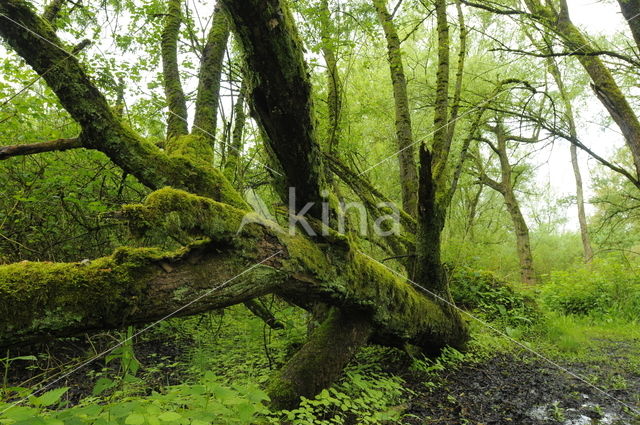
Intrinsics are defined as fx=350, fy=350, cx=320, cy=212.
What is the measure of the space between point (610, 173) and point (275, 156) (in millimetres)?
20622

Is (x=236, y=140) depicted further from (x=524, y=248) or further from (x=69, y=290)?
(x=524, y=248)

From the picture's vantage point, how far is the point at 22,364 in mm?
4320

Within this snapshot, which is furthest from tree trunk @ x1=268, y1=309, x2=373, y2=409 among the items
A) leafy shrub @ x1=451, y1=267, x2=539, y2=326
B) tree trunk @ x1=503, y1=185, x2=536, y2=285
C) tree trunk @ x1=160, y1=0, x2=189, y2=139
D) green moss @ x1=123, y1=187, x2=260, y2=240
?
tree trunk @ x1=503, y1=185, x2=536, y2=285

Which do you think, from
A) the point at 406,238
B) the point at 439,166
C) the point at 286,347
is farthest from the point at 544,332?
the point at 286,347

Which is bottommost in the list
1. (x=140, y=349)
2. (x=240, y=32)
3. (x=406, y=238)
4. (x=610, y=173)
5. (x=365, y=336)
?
(x=140, y=349)

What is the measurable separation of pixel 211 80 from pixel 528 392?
16.7 ft

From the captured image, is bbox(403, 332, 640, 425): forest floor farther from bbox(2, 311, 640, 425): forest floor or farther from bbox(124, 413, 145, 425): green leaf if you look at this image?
bbox(124, 413, 145, 425): green leaf

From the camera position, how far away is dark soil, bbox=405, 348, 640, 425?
307cm

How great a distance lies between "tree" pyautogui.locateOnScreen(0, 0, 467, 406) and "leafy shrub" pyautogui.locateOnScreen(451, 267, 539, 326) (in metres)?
3.25

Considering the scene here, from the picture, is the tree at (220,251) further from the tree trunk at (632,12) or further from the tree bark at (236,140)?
the tree trunk at (632,12)

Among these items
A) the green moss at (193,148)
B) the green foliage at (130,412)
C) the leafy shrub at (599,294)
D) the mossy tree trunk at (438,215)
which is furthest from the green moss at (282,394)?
the leafy shrub at (599,294)

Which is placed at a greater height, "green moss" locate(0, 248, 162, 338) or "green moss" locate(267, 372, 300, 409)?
"green moss" locate(0, 248, 162, 338)

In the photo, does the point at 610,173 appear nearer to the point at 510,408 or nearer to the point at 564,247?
the point at 564,247

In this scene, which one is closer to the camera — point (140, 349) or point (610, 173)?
point (140, 349)
